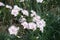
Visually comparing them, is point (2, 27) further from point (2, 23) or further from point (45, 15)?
point (45, 15)

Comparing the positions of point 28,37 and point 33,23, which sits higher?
point 33,23

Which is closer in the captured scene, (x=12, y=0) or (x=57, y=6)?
(x=12, y=0)

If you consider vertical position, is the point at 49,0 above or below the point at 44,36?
above

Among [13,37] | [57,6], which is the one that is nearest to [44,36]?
[13,37]

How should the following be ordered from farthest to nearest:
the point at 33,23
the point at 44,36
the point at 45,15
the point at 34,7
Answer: the point at 34,7 → the point at 45,15 → the point at 44,36 → the point at 33,23

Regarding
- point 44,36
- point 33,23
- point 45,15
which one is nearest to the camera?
point 33,23

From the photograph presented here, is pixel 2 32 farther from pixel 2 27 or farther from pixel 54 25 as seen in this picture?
pixel 54 25

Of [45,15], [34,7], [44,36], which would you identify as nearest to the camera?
[44,36]

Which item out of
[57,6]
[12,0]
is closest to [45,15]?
[12,0]

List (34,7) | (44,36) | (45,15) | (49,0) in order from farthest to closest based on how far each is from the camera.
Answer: (49,0), (34,7), (45,15), (44,36)
